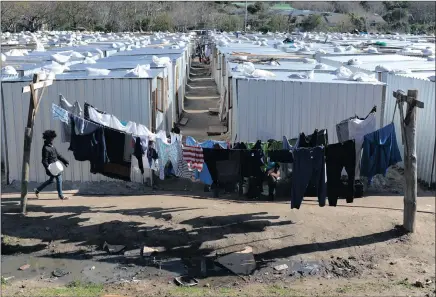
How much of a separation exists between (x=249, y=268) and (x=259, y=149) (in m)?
1.96

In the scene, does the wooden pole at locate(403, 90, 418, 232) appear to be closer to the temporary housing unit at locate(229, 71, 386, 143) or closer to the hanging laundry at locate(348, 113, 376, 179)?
the hanging laundry at locate(348, 113, 376, 179)

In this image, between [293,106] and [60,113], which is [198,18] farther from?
[60,113]

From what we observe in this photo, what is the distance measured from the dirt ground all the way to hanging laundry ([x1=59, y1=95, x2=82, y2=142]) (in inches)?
46.2

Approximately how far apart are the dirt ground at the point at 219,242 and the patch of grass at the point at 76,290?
0.55 feet

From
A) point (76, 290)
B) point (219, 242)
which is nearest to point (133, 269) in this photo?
point (76, 290)

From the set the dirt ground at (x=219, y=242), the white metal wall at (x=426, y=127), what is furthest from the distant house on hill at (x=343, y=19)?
the dirt ground at (x=219, y=242)

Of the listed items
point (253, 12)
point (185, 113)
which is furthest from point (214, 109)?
point (253, 12)

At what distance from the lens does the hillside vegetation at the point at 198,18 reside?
185ft

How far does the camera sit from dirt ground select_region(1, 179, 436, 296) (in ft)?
20.9

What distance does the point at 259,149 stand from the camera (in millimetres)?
7977

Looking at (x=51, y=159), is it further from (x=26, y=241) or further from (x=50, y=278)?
(x=50, y=278)

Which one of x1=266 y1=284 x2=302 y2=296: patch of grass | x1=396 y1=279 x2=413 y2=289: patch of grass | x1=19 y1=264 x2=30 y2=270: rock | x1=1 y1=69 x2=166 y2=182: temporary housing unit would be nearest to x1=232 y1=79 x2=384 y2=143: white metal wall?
x1=1 y1=69 x2=166 y2=182: temporary housing unit

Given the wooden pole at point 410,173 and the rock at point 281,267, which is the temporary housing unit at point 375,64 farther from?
the rock at point 281,267

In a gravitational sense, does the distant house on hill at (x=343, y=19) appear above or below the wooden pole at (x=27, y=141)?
above
